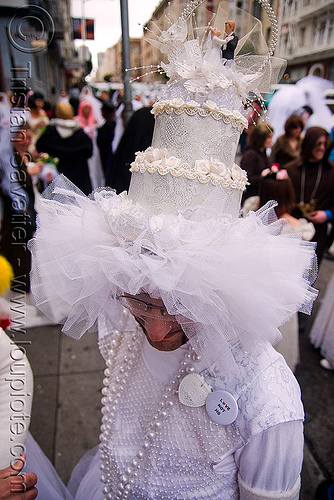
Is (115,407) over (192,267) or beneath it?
beneath

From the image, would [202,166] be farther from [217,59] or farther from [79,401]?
[79,401]

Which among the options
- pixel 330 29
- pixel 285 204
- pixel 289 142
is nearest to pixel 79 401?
pixel 285 204

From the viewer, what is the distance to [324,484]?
2.06 metres

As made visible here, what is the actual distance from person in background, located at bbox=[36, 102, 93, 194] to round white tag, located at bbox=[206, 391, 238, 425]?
4.59m

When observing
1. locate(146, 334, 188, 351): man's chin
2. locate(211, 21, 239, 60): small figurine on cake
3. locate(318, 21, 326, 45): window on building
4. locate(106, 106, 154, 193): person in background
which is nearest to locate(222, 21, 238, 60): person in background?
locate(211, 21, 239, 60): small figurine on cake

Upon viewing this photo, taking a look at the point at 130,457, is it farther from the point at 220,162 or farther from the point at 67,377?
the point at 67,377

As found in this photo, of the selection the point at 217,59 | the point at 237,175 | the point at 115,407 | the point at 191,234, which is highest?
the point at 217,59

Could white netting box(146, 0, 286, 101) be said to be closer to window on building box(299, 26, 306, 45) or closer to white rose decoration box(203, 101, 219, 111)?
white rose decoration box(203, 101, 219, 111)

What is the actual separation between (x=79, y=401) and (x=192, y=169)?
257cm

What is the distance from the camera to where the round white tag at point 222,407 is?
0.99 m

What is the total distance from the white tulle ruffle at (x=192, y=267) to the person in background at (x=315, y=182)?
2856 mm

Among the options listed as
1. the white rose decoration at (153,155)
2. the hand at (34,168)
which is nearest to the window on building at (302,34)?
the hand at (34,168)

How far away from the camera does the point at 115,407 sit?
134 centimetres

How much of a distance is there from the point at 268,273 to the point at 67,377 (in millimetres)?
2787
